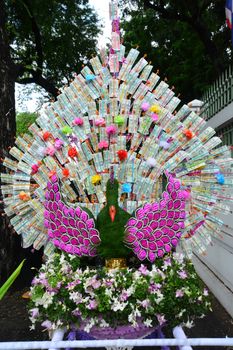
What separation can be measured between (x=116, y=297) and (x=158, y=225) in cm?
45

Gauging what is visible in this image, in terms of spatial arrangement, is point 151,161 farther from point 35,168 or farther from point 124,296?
point 124,296

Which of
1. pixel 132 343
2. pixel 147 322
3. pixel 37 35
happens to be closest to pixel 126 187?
pixel 147 322

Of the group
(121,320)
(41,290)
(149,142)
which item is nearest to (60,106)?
(149,142)

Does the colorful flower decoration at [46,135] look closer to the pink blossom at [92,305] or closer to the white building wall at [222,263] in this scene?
the pink blossom at [92,305]

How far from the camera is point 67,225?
95.7 inches

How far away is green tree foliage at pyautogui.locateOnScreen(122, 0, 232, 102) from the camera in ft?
37.0

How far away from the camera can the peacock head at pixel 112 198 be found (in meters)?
2.52

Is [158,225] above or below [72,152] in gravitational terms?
below

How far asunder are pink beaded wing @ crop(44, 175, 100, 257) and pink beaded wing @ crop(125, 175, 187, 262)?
0.22m

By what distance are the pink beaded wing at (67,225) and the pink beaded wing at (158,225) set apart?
0.71 feet

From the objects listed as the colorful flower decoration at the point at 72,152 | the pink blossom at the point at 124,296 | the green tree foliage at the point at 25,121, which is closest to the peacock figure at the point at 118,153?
the colorful flower decoration at the point at 72,152

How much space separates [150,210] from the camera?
242cm

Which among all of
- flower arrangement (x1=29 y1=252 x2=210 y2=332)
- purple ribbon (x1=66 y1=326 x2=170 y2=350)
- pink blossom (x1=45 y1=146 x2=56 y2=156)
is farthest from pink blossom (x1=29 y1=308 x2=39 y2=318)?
pink blossom (x1=45 y1=146 x2=56 y2=156)

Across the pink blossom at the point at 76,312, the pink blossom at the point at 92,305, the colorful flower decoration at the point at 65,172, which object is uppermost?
the colorful flower decoration at the point at 65,172
